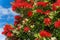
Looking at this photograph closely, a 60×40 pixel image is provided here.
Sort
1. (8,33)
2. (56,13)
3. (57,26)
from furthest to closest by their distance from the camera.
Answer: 1. (8,33)
2. (56,13)
3. (57,26)

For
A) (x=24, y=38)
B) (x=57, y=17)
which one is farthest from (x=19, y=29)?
(x=57, y=17)

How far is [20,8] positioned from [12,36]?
472mm

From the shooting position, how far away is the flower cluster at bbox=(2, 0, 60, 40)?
3.35 meters

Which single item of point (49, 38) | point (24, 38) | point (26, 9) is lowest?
point (49, 38)

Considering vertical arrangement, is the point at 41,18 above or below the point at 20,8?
below

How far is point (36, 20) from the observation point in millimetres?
3488

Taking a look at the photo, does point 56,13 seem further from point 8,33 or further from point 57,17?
point 8,33

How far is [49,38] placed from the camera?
3.19 metres

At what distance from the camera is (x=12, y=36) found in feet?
12.0

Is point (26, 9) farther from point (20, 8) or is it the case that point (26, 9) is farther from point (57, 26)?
point (57, 26)

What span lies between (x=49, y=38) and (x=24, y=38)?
1.62 ft

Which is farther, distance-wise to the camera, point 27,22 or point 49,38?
point 27,22

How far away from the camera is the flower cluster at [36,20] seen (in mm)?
3350

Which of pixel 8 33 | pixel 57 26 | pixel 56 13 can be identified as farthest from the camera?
pixel 8 33
